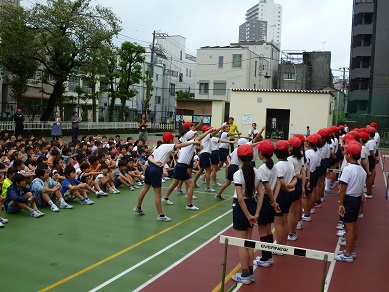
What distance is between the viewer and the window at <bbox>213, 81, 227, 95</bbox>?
4784 centimetres

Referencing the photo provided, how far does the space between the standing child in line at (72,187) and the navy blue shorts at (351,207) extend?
5.80 metres

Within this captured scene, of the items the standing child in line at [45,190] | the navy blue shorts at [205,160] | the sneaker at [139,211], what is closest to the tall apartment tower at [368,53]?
the navy blue shorts at [205,160]

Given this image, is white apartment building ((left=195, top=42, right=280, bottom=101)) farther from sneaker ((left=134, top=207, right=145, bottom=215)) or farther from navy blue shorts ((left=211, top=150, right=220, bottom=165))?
sneaker ((left=134, top=207, right=145, bottom=215))

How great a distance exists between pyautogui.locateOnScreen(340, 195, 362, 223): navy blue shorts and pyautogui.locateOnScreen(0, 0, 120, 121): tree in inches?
740

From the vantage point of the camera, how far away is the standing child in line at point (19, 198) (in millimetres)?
8367

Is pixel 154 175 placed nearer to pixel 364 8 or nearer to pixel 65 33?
pixel 65 33

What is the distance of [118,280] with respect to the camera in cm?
558

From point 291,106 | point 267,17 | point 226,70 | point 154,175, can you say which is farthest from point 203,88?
point 267,17

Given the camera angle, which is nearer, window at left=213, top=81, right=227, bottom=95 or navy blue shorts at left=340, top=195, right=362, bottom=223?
navy blue shorts at left=340, top=195, right=362, bottom=223

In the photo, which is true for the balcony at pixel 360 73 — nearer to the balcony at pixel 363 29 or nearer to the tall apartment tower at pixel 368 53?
the tall apartment tower at pixel 368 53

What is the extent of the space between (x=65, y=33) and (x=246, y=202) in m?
19.8

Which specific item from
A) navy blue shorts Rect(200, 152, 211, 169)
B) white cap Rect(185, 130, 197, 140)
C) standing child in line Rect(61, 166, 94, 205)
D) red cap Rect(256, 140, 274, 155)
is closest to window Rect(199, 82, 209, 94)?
navy blue shorts Rect(200, 152, 211, 169)

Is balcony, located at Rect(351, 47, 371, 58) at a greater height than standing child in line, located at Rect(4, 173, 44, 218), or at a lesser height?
greater

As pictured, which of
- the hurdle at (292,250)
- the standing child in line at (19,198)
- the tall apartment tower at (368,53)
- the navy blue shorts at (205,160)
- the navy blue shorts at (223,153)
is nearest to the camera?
the hurdle at (292,250)
